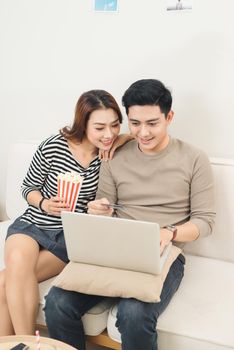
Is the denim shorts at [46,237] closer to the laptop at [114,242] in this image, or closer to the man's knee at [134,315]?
the laptop at [114,242]

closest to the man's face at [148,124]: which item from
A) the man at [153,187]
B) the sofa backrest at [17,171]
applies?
the man at [153,187]

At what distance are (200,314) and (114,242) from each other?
1.34 feet

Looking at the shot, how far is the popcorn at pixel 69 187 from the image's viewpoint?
1.74 meters

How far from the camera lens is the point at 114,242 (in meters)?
1.50

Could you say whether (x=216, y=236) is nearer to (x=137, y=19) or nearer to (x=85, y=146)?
(x=85, y=146)

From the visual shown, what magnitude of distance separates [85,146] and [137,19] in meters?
0.69

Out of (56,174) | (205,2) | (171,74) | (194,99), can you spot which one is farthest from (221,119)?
(56,174)

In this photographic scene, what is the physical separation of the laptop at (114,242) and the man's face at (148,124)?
46 cm

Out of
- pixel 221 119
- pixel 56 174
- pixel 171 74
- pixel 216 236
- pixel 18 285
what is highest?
pixel 171 74

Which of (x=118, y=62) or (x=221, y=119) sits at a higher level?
(x=118, y=62)

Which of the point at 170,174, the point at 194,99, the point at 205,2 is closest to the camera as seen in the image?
the point at 170,174

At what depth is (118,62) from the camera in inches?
87.3

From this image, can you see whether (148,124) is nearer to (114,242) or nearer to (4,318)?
(114,242)

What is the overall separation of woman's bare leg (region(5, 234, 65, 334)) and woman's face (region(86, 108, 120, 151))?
1.73ft
